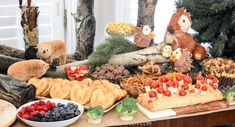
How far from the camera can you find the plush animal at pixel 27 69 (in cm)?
143

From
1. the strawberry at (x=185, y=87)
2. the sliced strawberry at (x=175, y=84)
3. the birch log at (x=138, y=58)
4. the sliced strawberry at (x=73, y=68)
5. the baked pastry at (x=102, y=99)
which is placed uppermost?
the birch log at (x=138, y=58)

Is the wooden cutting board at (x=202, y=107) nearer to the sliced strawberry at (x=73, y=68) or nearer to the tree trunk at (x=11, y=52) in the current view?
the sliced strawberry at (x=73, y=68)

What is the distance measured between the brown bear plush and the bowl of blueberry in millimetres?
390

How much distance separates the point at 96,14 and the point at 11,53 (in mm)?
912

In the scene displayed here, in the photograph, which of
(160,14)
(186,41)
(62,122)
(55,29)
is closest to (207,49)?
(186,41)

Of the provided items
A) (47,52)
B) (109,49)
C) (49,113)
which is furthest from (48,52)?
(49,113)

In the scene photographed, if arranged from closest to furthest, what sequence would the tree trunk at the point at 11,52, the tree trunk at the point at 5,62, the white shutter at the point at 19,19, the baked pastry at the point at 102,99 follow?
the baked pastry at the point at 102,99 < the tree trunk at the point at 5,62 < the tree trunk at the point at 11,52 < the white shutter at the point at 19,19

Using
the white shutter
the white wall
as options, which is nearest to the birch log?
the white wall

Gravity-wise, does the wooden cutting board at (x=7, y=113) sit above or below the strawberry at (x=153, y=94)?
below

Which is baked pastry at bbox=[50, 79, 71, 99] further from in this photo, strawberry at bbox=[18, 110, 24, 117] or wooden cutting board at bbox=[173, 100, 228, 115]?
wooden cutting board at bbox=[173, 100, 228, 115]

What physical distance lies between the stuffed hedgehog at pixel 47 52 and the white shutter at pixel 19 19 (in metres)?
0.87

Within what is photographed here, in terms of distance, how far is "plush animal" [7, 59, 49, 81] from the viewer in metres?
1.43

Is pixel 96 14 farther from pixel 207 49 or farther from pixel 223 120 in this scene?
pixel 223 120

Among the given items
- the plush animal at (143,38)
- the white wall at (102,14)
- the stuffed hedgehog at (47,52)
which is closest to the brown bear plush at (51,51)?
the stuffed hedgehog at (47,52)
